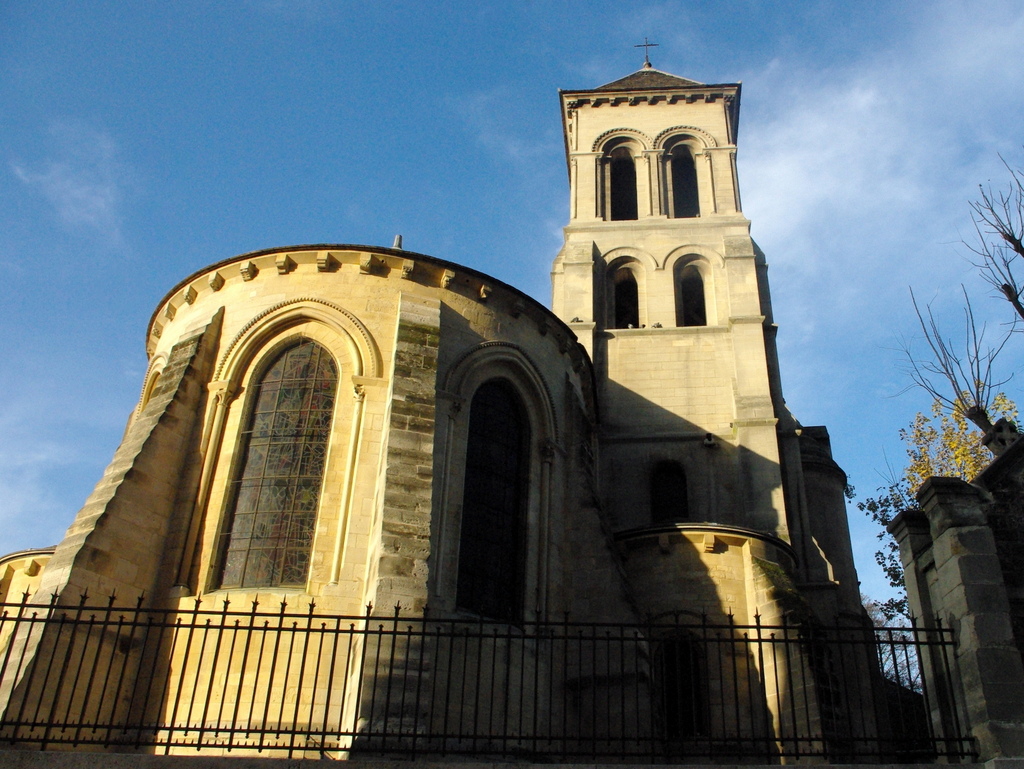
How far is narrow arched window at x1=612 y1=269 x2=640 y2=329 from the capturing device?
24047 millimetres

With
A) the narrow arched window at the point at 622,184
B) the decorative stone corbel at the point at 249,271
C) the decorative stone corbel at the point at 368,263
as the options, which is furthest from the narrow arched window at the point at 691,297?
the decorative stone corbel at the point at 249,271

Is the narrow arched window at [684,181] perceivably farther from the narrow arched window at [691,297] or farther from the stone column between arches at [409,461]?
the stone column between arches at [409,461]

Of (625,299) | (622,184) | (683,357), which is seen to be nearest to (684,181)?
(622,184)

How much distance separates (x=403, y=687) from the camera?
30.6ft

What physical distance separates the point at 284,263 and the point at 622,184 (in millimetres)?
15428

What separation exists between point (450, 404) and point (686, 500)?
8.41 meters

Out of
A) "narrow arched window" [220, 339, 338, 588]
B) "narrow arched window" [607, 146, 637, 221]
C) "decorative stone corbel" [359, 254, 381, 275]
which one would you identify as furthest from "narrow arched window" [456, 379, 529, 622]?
"narrow arched window" [607, 146, 637, 221]

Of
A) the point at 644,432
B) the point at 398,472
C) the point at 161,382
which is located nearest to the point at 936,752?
the point at 398,472

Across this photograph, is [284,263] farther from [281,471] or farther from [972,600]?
[972,600]

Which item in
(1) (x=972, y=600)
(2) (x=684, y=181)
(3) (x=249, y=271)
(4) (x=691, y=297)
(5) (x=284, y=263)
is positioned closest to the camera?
(1) (x=972, y=600)

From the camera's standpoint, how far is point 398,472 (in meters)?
11.6

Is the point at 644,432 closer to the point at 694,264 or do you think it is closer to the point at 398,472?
the point at 694,264

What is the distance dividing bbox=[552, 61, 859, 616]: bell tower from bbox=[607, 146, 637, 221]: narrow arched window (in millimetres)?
47

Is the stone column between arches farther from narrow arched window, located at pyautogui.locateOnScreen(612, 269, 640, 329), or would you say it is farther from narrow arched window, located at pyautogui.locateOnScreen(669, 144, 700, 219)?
narrow arched window, located at pyautogui.locateOnScreen(669, 144, 700, 219)
